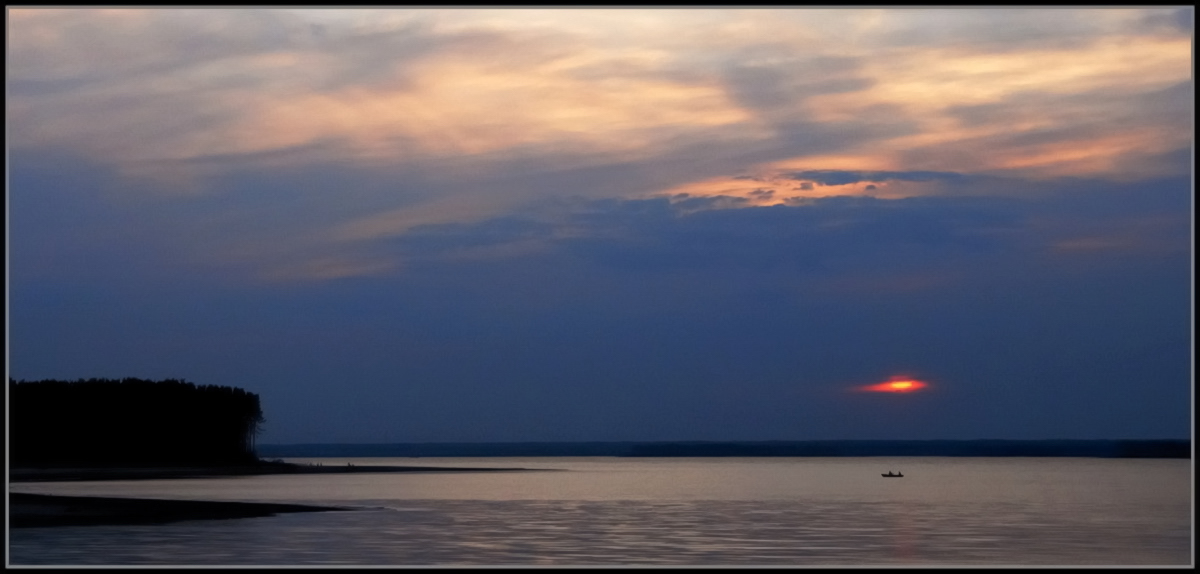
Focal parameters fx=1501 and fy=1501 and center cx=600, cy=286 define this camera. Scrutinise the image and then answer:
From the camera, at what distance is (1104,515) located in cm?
7244

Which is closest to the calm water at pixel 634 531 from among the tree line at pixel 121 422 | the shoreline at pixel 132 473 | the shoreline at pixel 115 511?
the shoreline at pixel 115 511

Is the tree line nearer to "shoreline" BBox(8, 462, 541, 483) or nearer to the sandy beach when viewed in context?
"shoreline" BBox(8, 462, 541, 483)

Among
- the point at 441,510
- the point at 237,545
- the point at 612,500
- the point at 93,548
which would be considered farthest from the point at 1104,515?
the point at 93,548

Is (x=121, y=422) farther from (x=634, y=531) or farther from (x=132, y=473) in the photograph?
(x=634, y=531)

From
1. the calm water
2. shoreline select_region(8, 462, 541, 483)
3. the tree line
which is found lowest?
the calm water

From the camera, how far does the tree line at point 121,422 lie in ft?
441

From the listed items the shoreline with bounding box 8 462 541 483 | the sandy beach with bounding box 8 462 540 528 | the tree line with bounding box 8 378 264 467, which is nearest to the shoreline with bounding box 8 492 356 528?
the sandy beach with bounding box 8 462 540 528

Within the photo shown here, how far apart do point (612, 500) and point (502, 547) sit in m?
37.7

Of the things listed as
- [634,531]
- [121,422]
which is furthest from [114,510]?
[121,422]

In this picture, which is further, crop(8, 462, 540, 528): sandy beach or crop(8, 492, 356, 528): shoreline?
crop(8, 462, 540, 528): sandy beach

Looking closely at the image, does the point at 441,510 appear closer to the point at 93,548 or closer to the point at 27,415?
the point at 93,548

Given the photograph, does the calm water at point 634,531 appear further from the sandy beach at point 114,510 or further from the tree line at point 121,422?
the tree line at point 121,422

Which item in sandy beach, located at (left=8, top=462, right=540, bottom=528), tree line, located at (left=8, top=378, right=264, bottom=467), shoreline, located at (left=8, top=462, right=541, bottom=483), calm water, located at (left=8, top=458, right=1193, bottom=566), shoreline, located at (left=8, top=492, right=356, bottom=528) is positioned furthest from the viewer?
tree line, located at (left=8, top=378, right=264, bottom=467)

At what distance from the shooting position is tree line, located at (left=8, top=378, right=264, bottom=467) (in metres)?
134
